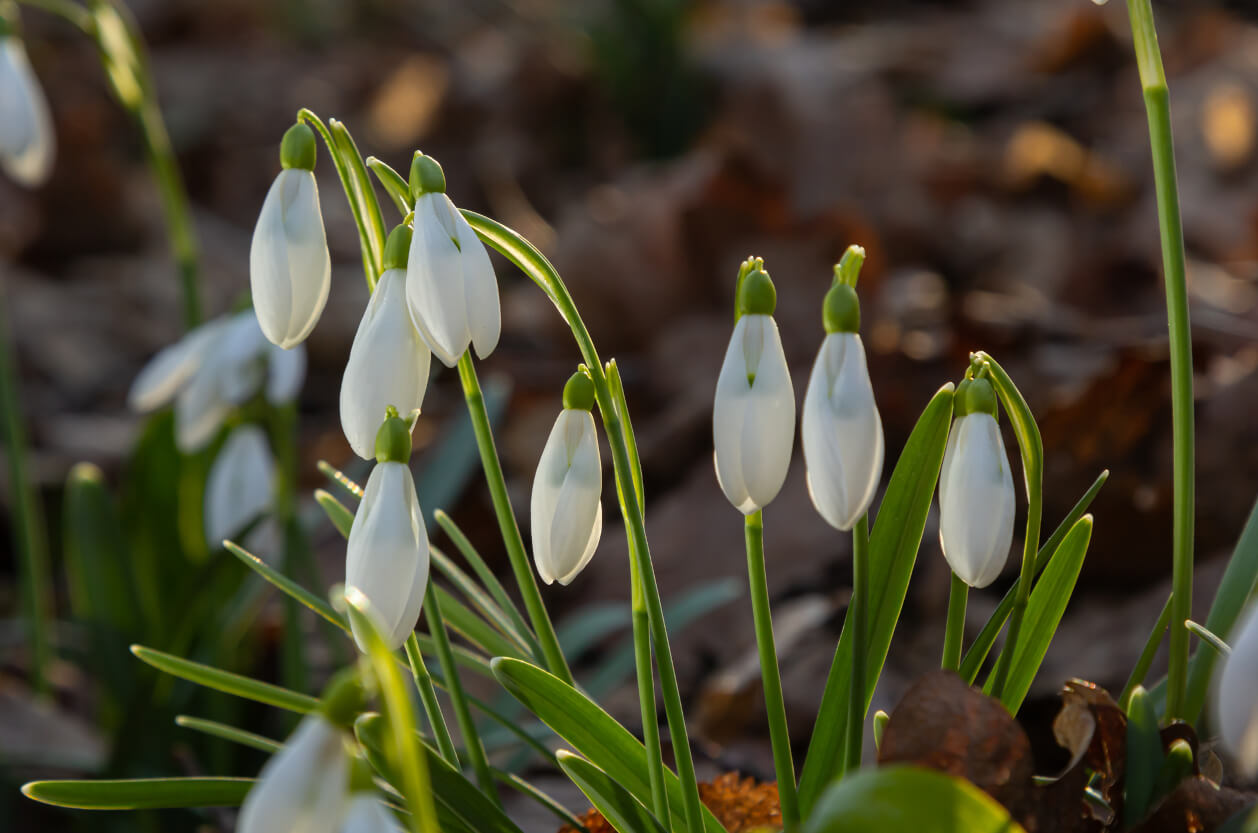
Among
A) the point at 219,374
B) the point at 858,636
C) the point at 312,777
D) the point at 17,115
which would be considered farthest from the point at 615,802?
the point at 17,115

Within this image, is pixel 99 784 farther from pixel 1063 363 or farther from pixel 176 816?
pixel 1063 363

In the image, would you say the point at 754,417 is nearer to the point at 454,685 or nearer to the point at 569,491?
the point at 569,491

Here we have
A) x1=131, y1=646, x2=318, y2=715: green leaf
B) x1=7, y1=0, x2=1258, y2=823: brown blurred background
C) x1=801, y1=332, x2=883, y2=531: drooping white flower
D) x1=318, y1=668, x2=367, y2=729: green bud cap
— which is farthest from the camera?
x1=7, y1=0, x2=1258, y2=823: brown blurred background

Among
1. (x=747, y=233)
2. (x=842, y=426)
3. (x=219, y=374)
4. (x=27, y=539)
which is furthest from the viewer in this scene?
(x=747, y=233)

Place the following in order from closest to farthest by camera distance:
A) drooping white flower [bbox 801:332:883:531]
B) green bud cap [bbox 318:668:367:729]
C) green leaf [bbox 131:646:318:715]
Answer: green bud cap [bbox 318:668:367:729], drooping white flower [bbox 801:332:883:531], green leaf [bbox 131:646:318:715]

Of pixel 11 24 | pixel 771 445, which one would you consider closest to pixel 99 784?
pixel 771 445

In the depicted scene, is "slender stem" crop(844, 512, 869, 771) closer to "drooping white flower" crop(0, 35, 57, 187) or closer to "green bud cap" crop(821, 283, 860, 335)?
"green bud cap" crop(821, 283, 860, 335)

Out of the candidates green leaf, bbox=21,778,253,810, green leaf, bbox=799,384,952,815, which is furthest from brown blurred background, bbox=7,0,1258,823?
green leaf, bbox=21,778,253,810
